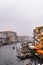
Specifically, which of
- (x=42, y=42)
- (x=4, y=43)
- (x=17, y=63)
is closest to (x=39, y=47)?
(x=42, y=42)

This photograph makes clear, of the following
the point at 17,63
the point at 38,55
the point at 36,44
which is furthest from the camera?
the point at 36,44

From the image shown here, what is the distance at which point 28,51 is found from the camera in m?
52.8

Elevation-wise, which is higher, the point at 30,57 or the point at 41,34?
the point at 41,34

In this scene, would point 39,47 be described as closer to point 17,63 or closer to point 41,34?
point 41,34

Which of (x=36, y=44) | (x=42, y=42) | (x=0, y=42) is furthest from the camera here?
(x=0, y=42)

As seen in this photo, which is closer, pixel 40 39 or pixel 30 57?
pixel 30 57

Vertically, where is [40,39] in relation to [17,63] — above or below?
above

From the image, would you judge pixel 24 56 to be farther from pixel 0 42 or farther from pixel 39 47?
pixel 0 42

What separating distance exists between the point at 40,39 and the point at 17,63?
48.9 ft

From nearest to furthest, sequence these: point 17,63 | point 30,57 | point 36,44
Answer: point 17,63, point 30,57, point 36,44

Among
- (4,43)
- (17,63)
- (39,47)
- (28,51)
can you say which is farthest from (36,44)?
(4,43)

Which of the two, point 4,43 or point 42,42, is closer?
point 42,42

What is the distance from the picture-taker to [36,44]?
60.3 metres

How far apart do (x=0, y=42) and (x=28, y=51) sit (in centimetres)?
8422
